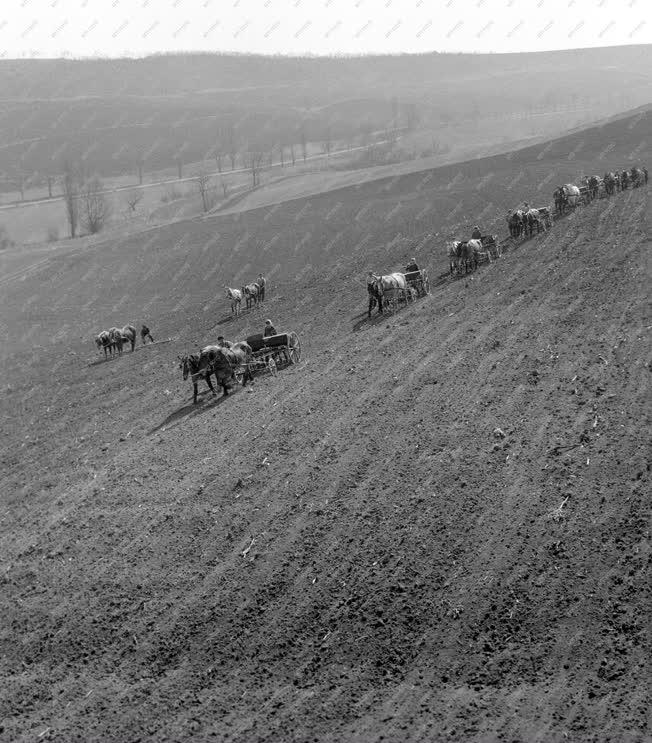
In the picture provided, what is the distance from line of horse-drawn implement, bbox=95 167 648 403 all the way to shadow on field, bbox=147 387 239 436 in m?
0.23

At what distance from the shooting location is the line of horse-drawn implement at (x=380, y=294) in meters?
24.8

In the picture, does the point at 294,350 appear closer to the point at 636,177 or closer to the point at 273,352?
the point at 273,352

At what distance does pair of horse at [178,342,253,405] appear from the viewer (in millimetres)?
24172

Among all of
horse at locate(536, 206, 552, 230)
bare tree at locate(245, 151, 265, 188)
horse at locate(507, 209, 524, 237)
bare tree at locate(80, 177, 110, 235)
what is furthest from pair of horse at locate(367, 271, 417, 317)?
bare tree at locate(245, 151, 265, 188)

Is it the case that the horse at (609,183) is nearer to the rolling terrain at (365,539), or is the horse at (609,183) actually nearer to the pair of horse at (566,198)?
the pair of horse at (566,198)

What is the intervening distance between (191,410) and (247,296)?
16.8 metres

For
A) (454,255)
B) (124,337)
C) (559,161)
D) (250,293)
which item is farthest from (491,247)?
(559,161)

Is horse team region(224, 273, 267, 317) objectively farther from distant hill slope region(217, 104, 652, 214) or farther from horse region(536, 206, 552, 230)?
distant hill slope region(217, 104, 652, 214)

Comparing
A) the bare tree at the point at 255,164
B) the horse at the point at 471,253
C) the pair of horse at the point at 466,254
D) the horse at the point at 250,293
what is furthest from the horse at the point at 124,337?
the bare tree at the point at 255,164

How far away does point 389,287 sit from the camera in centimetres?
3134

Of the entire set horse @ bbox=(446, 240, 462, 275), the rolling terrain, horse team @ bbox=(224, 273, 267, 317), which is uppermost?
horse @ bbox=(446, 240, 462, 275)

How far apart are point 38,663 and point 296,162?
140m

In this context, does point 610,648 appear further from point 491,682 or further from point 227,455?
point 227,455

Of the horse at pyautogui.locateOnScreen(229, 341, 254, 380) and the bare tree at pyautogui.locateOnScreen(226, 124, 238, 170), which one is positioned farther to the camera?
the bare tree at pyautogui.locateOnScreen(226, 124, 238, 170)
